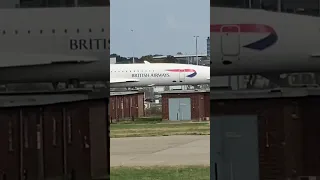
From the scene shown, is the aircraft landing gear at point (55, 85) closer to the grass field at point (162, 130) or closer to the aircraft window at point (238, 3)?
the aircraft window at point (238, 3)

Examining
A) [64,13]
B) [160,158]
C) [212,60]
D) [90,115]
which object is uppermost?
[64,13]

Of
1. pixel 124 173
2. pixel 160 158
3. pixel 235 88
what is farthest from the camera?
pixel 160 158

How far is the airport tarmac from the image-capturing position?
5.76 m

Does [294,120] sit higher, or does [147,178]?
Answer: [294,120]

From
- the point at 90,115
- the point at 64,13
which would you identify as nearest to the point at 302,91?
the point at 90,115

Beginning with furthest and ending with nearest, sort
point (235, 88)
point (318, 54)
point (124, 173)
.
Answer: point (124, 173) → point (235, 88) → point (318, 54)

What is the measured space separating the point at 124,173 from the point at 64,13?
2.18 m

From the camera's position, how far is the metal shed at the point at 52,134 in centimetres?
313

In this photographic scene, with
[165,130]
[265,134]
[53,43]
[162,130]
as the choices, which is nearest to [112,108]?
[53,43]

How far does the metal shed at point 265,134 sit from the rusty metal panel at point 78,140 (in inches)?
30.4

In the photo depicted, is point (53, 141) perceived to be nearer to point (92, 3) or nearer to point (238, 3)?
point (92, 3)

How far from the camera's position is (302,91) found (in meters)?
3.11

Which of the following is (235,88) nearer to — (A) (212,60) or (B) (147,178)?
(A) (212,60)

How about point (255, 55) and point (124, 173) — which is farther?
point (124, 173)
